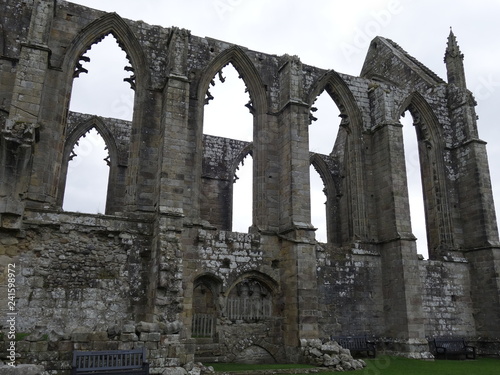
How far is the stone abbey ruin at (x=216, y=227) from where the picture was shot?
1048 cm

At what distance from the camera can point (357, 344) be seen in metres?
13.3

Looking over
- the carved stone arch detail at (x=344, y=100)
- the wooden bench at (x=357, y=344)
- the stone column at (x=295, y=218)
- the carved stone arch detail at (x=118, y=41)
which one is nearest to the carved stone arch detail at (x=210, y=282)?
the stone column at (x=295, y=218)

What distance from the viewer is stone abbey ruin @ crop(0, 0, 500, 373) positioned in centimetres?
1048

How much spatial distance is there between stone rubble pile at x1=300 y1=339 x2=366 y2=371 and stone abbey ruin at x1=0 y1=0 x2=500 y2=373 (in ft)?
0.84

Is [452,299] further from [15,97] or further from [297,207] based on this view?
[15,97]

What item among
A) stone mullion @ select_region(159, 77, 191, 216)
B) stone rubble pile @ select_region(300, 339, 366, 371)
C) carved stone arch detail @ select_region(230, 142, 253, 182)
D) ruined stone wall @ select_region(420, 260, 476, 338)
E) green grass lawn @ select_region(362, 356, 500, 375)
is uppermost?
carved stone arch detail @ select_region(230, 142, 253, 182)

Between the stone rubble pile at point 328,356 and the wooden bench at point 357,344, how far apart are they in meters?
1.43

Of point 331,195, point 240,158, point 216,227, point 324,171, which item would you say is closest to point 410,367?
point 216,227

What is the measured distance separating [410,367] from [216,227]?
21.5ft

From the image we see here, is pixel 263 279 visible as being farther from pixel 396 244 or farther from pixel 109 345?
pixel 109 345

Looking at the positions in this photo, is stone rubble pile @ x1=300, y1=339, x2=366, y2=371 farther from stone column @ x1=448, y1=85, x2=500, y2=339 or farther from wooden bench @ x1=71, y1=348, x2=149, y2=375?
stone column @ x1=448, y1=85, x2=500, y2=339

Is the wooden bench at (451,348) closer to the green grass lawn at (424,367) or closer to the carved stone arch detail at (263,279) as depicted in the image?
the green grass lawn at (424,367)

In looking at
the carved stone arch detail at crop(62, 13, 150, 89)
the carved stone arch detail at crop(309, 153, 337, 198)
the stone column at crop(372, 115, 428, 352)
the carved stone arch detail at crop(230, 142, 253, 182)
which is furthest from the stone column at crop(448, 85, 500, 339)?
the carved stone arch detail at crop(62, 13, 150, 89)

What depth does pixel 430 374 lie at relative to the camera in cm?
1009
